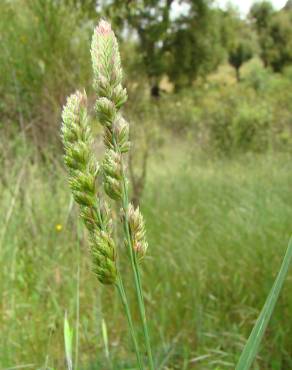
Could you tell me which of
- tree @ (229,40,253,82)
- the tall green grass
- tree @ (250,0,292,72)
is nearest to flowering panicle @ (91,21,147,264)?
the tall green grass

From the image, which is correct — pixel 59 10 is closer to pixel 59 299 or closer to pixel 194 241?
pixel 194 241

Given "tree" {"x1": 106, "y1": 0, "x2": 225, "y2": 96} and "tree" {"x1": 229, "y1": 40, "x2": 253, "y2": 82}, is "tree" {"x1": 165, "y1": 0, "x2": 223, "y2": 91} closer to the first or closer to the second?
"tree" {"x1": 106, "y1": 0, "x2": 225, "y2": 96}

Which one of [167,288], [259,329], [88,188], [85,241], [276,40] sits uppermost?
[276,40]

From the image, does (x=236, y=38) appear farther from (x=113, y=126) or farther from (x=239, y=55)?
(x=113, y=126)

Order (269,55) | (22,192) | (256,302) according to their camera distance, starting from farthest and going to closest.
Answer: (269,55) < (22,192) < (256,302)

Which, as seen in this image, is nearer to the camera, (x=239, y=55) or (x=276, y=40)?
(x=276, y=40)

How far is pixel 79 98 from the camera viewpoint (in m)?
0.44

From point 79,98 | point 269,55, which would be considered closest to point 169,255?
point 79,98

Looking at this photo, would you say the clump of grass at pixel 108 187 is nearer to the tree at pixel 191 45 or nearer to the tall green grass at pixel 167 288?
the tall green grass at pixel 167 288

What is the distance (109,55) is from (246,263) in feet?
7.03

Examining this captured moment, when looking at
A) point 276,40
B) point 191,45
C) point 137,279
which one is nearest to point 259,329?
point 137,279

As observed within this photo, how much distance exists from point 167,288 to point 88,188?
2086 millimetres

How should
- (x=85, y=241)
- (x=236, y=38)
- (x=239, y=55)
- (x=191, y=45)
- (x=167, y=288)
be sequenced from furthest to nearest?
(x=239, y=55)
(x=236, y=38)
(x=191, y=45)
(x=85, y=241)
(x=167, y=288)

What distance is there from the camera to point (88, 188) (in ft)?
1.39
